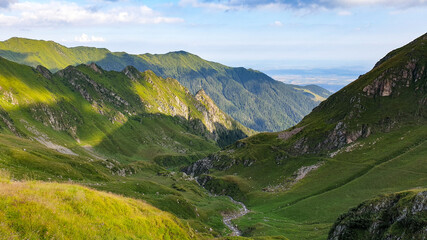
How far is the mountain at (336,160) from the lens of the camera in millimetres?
89188

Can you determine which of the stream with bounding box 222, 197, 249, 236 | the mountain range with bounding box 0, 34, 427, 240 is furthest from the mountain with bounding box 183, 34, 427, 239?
the stream with bounding box 222, 197, 249, 236

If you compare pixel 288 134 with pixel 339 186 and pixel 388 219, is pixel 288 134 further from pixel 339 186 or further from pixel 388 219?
pixel 388 219

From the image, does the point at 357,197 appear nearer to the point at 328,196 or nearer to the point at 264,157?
the point at 328,196

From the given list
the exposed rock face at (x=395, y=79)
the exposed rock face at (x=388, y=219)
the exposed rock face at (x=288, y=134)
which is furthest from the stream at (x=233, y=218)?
the exposed rock face at (x=395, y=79)

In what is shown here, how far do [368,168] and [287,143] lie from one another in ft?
217

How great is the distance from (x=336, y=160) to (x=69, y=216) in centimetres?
12841

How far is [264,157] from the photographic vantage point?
171 meters

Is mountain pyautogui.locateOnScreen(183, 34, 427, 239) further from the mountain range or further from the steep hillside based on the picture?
the steep hillside

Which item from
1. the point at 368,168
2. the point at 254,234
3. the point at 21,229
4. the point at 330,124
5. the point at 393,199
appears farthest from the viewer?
the point at 330,124

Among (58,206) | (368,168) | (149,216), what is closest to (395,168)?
(368,168)

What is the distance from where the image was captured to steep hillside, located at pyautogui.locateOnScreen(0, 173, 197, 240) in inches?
794

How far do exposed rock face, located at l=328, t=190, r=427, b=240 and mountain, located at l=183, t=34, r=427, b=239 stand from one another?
55.7 ft

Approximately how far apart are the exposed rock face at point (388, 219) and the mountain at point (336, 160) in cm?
1697

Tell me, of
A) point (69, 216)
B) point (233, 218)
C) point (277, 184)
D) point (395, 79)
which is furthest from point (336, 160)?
point (69, 216)
